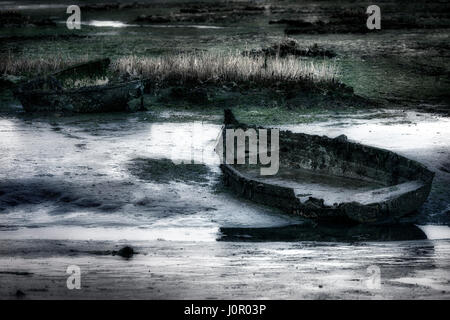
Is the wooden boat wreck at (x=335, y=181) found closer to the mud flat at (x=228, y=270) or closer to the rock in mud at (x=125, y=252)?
the mud flat at (x=228, y=270)

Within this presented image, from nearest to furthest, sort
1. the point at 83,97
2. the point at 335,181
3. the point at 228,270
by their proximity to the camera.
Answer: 1. the point at 228,270
2. the point at 335,181
3. the point at 83,97

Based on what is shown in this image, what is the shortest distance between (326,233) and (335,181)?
8.79 ft

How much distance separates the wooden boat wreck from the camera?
35.7 ft

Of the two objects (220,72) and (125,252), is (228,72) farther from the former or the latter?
(125,252)

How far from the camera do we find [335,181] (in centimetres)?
1330

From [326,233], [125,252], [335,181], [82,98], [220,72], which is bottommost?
[326,233]

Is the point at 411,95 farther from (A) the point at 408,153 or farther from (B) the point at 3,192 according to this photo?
(B) the point at 3,192

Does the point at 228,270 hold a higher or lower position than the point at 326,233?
higher

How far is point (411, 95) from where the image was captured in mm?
22453

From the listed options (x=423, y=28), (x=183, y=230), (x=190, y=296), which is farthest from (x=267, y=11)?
(x=190, y=296)

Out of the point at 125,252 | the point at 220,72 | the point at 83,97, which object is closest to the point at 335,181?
the point at 125,252

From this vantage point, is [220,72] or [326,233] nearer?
[326,233]

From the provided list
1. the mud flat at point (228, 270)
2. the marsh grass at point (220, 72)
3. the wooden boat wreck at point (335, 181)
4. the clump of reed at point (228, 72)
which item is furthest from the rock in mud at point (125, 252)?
the marsh grass at point (220, 72)

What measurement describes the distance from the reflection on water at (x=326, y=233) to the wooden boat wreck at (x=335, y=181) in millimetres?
165
